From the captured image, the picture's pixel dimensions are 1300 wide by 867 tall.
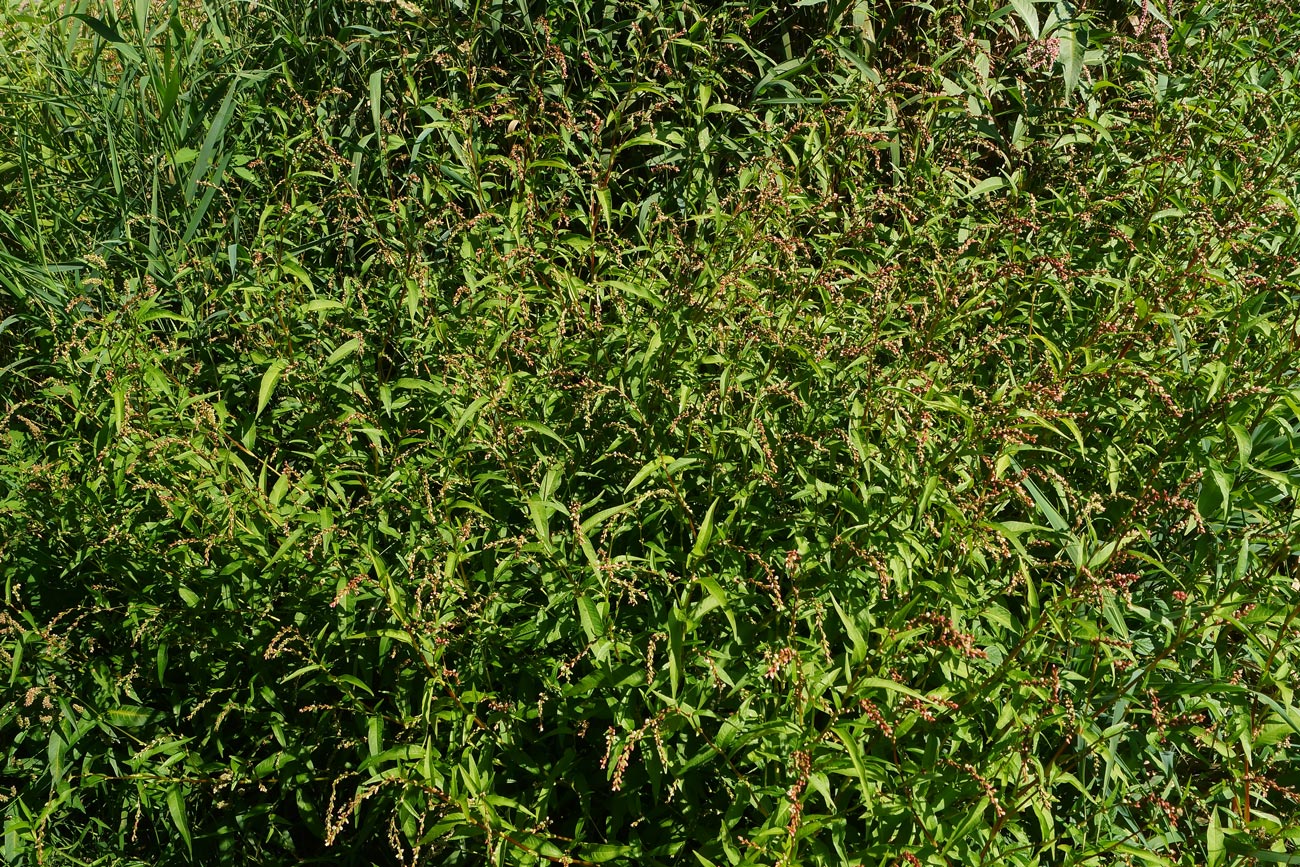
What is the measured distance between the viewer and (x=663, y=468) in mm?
2346

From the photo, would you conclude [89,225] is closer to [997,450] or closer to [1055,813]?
[997,450]

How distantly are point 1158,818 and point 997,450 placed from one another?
3.00 feet

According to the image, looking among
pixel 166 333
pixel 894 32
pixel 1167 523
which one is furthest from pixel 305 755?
pixel 894 32

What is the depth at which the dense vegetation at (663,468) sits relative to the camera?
7.60 ft

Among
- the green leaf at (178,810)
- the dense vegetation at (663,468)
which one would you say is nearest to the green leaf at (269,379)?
the dense vegetation at (663,468)

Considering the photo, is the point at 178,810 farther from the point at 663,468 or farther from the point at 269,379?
the point at 663,468

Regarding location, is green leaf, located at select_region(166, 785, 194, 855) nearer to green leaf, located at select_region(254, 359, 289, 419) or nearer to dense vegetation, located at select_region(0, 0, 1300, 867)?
dense vegetation, located at select_region(0, 0, 1300, 867)

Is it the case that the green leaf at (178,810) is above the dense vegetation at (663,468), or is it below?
below

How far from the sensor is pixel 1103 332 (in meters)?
2.60

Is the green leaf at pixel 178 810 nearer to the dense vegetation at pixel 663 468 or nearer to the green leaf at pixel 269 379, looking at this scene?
the dense vegetation at pixel 663 468

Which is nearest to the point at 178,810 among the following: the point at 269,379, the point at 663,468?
the point at 269,379

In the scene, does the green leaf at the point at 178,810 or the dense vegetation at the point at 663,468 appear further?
the green leaf at the point at 178,810

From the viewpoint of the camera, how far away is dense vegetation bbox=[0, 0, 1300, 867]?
2.32 meters

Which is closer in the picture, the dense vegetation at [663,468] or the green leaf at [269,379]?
the dense vegetation at [663,468]
